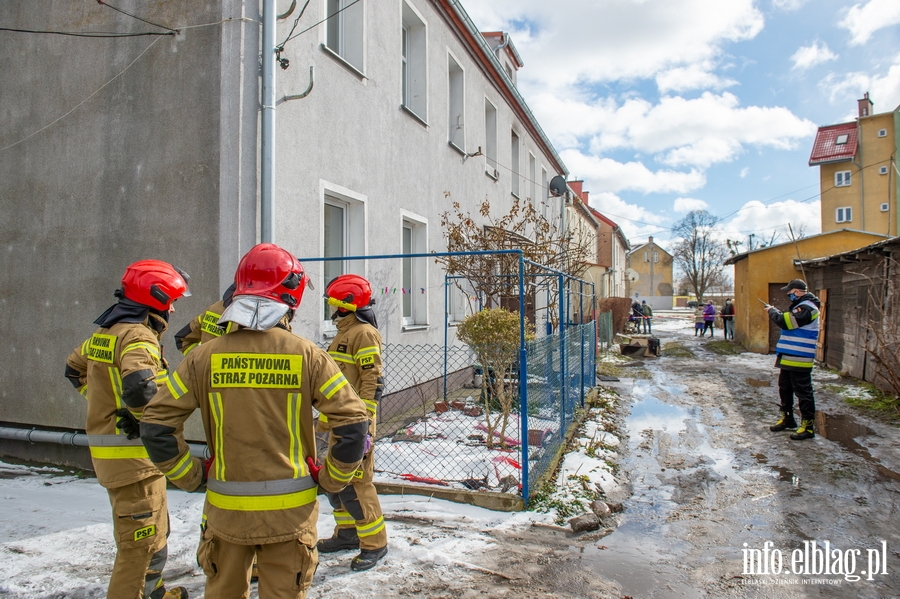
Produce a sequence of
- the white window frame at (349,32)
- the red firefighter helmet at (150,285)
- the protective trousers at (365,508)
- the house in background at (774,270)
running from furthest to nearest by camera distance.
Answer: the house in background at (774,270)
the white window frame at (349,32)
the protective trousers at (365,508)
the red firefighter helmet at (150,285)

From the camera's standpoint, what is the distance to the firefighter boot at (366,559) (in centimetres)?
350

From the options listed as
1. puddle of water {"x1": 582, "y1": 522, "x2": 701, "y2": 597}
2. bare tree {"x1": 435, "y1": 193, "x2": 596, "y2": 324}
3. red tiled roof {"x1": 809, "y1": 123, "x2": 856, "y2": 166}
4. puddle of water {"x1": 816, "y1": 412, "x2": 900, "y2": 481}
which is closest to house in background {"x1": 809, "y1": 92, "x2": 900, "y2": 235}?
red tiled roof {"x1": 809, "y1": 123, "x2": 856, "y2": 166}

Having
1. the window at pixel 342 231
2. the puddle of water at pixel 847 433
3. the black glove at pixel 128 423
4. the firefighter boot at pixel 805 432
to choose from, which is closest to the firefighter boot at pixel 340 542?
the black glove at pixel 128 423

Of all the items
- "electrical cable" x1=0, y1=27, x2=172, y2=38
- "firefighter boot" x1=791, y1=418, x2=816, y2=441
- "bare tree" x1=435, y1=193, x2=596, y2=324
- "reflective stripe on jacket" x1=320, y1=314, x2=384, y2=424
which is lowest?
"firefighter boot" x1=791, y1=418, x2=816, y2=441

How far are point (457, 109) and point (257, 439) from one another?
30.8 feet

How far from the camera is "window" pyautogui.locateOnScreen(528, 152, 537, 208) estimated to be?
16.2 m

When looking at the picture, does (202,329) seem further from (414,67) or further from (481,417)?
(414,67)

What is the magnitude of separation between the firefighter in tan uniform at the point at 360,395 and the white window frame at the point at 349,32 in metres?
3.98

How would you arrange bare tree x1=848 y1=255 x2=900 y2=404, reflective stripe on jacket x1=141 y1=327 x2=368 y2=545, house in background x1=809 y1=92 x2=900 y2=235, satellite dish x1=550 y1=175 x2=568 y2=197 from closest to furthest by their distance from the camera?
reflective stripe on jacket x1=141 y1=327 x2=368 y2=545 → bare tree x1=848 y1=255 x2=900 y2=404 → satellite dish x1=550 y1=175 x2=568 y2=197 → house in background x1=809 y1=92 x2=900 y2=235

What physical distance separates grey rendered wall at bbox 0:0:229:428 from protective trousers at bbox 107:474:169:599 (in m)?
2.31

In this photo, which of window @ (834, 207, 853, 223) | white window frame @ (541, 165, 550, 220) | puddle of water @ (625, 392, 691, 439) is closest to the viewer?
puddle of water @ (625, 392, 691, 439)

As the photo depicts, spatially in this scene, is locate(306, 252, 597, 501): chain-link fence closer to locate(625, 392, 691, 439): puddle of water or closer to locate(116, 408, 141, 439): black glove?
locate(625, 392, 691, 439): puddle of water

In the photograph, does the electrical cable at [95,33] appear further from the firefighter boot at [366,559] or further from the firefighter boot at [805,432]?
the firefighter boot at [805,432]

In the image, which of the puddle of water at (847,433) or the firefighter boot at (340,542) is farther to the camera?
the puddle of water at (847,433)
